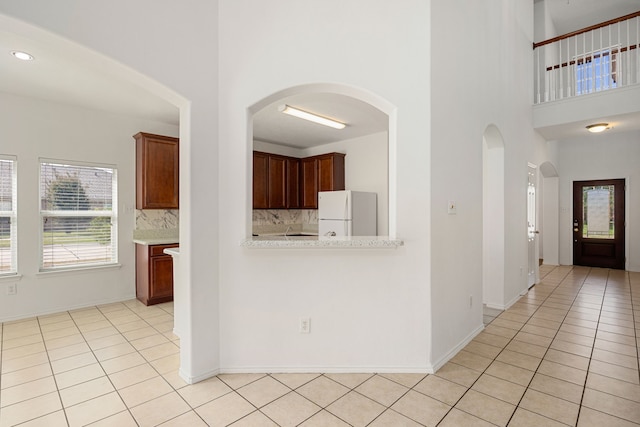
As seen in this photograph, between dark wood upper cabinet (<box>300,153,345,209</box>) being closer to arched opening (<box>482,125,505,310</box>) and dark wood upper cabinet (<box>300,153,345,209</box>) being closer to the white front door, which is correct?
arched opening (<box>482,125,505,310</box>)

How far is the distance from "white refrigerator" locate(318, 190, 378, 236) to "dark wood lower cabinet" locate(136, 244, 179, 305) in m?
2.44

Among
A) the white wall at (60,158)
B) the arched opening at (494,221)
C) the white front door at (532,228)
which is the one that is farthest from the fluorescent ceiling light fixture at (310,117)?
the white front door at (532,228)

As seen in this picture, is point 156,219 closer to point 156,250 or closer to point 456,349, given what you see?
point 156,250

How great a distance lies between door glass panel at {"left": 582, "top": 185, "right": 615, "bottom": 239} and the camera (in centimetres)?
698

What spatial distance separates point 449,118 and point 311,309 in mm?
2035

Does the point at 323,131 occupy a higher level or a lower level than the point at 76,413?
higher

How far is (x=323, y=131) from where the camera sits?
222 inches

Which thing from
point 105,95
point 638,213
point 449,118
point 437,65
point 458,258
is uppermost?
point 105,95

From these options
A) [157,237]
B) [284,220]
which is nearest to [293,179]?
[284,220]

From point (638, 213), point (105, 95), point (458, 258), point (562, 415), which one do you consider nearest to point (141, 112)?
point (105, 95)

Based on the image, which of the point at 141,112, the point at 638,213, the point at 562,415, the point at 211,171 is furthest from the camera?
the point at 638,213

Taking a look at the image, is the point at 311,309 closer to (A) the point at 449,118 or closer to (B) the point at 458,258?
(B) the point at 458,258

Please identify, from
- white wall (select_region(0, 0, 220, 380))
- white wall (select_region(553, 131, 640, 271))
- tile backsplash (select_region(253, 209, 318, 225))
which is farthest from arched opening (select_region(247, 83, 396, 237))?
white wall (select_region(553, 131, 640, 271))

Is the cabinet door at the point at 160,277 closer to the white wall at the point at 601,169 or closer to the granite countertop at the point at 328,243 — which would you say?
the granite countertop at the point at 328,243
